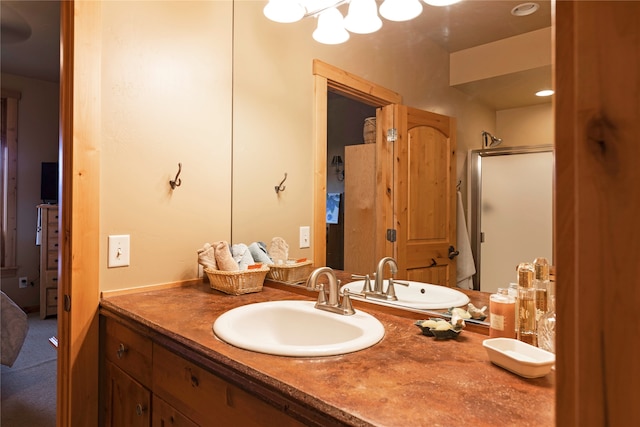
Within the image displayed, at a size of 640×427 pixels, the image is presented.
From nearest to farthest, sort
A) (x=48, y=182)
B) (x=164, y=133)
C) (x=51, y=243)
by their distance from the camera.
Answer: (x=164, y=133)
(x=51, y=243)
(x=48, y=182)

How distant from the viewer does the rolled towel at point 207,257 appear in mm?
1584

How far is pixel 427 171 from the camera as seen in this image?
1.28m

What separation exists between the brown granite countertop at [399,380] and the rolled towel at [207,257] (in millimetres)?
449

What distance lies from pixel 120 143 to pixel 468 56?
4.00ft

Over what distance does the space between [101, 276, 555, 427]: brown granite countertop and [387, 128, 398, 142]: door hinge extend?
61 cm

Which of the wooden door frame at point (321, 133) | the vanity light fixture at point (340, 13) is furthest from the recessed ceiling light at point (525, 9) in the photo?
the wooden door frame at point (321, 133)

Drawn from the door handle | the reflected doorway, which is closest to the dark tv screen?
the reflected doorway

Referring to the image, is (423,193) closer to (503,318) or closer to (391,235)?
(391,235)

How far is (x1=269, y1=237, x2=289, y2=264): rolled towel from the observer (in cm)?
179

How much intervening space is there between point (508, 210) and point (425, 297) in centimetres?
36

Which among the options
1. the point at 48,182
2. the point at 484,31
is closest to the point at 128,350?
the point at 484,31

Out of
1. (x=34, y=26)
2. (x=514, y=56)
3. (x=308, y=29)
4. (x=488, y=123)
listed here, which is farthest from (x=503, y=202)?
(x=34, y=26)

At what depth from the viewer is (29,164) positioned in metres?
4.52
